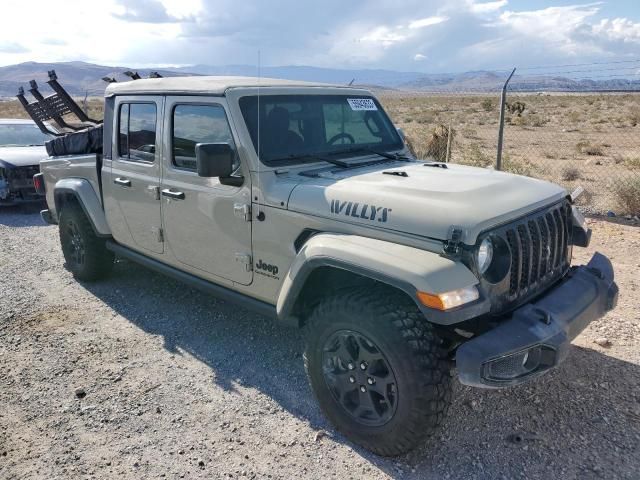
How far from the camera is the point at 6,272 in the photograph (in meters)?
6.07

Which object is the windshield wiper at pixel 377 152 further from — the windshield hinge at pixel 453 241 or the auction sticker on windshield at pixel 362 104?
the windshield hinge at pixel 453 241

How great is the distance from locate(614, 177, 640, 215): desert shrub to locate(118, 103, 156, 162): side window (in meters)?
6.67

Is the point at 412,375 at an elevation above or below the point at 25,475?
above

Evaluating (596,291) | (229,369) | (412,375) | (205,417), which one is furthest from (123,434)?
(596,291)

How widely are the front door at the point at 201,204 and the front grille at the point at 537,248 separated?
1.63 meters

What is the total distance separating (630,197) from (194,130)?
21.5 ft

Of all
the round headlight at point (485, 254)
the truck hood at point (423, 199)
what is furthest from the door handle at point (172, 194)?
the round headlight at point (485, 254)

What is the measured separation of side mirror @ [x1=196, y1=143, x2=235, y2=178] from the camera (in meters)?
3.17

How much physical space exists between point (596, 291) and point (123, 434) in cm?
291

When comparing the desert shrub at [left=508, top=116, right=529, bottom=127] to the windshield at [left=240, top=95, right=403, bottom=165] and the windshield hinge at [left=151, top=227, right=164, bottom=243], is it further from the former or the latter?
the windshield hinge at [left=151, top=227, right=164, bottom=243]

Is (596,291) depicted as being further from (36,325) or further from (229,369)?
(36,325)

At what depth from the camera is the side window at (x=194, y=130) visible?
3.70m

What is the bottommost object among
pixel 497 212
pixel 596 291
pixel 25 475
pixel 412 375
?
pixel 25 475

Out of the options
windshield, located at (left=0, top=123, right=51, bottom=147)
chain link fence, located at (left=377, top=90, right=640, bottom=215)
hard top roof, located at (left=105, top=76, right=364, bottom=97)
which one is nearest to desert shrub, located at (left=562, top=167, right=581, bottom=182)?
chain link fence, located at (left=377, top=90, right=640, bottom=215)
